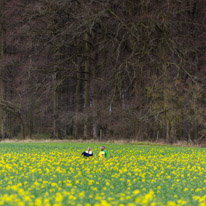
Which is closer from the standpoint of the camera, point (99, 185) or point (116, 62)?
point (99, 185)

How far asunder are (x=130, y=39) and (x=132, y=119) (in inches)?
239

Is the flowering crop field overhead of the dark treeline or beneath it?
beneath

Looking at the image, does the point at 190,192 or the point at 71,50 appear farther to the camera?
the point at 71,50

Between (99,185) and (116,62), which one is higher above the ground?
(116,62)

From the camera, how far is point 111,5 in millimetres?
33188

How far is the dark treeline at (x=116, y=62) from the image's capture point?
3059 cm

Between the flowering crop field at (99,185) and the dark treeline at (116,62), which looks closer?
the flowering crop field at (99,185)

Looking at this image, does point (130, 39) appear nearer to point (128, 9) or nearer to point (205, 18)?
point (128, 9)

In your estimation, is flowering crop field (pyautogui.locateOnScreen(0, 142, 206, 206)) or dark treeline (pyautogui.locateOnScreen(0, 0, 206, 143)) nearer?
flowering crop field (pyautogui.locateOnScreen(0, 142, 206, 206))

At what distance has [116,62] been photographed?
31.7 metres

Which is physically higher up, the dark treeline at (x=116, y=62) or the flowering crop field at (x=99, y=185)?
the dark treeline at (x=116, y=62)

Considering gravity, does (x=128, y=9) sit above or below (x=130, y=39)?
above

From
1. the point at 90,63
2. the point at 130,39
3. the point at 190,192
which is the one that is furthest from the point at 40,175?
the point at 90,63

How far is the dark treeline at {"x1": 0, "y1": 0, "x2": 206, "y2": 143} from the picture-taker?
30594 millimetres
